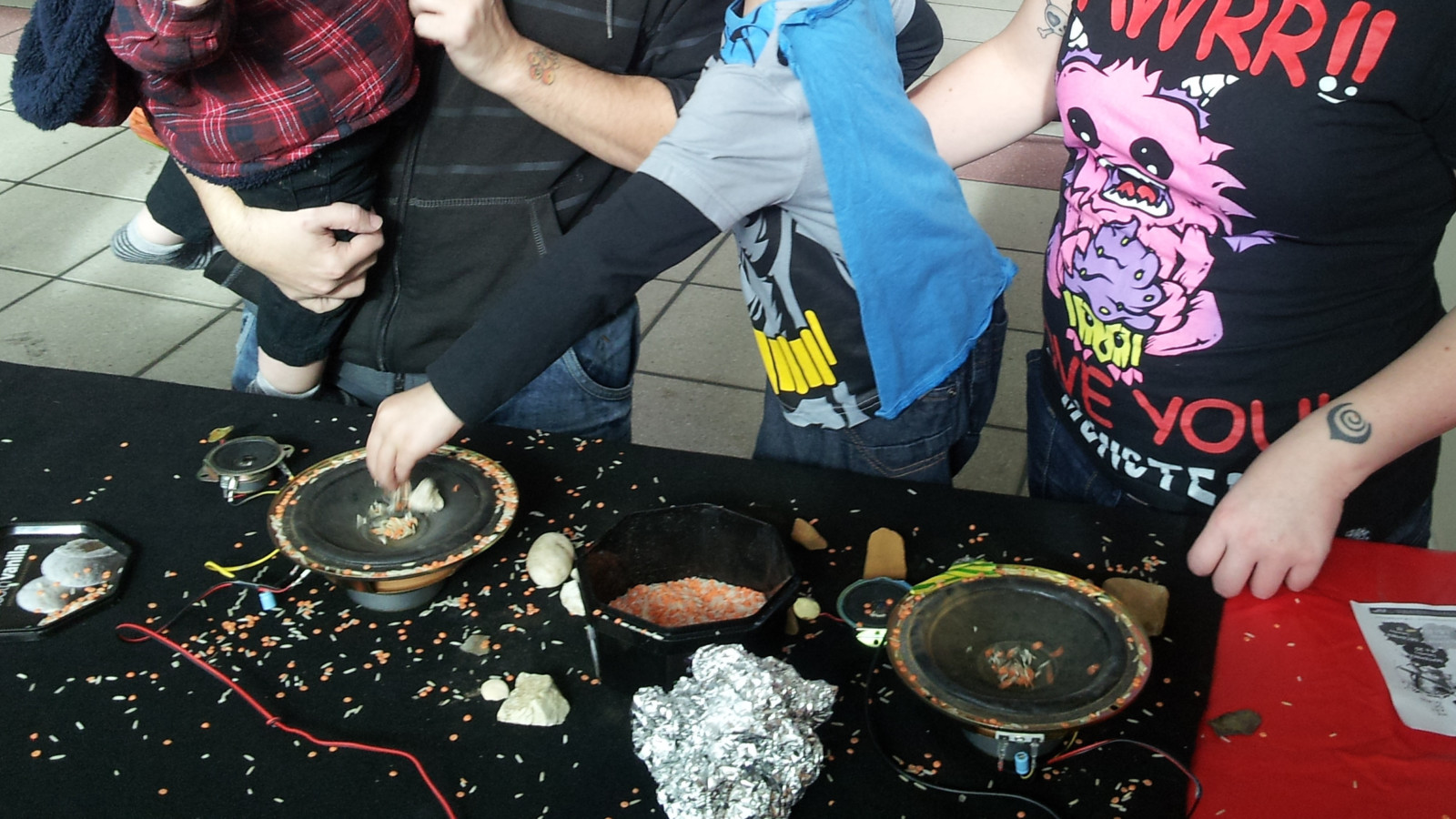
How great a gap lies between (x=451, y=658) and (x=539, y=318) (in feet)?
1.01

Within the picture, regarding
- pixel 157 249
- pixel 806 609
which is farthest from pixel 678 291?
pixel 806 609

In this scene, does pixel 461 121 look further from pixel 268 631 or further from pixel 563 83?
pixel 268 631

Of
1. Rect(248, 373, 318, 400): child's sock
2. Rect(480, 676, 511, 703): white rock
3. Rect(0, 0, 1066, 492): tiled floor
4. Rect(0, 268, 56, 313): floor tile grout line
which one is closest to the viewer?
Rect(480, 676, 511, 703): white rock

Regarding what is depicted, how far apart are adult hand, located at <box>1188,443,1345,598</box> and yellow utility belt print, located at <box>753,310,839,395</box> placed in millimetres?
450

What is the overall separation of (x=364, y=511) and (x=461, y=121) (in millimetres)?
483

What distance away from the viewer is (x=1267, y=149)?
3.07 ft

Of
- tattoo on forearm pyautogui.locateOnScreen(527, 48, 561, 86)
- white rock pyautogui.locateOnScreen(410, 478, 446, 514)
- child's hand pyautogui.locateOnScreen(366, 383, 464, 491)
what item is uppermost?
Result: tattoo on forearm pyautogui.locateOnScreen(527, 48, 561, 86)

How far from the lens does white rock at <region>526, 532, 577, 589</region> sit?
0.99 m

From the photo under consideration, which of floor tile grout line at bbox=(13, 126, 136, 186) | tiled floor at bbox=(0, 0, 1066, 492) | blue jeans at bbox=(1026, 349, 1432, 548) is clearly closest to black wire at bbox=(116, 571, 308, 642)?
Answer: blue jeans at bbox=(1026, 349, 1432, 548)

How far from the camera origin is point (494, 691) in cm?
87

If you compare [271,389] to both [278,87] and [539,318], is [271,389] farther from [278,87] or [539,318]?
[539,318]

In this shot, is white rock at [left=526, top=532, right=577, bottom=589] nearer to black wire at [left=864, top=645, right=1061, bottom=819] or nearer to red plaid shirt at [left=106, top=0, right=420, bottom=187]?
black wire at [left=864, top=645, right=1061, bottom=819]

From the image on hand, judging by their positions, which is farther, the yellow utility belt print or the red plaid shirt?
the yellow utility belt print

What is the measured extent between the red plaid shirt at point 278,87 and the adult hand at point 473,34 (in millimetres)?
48
